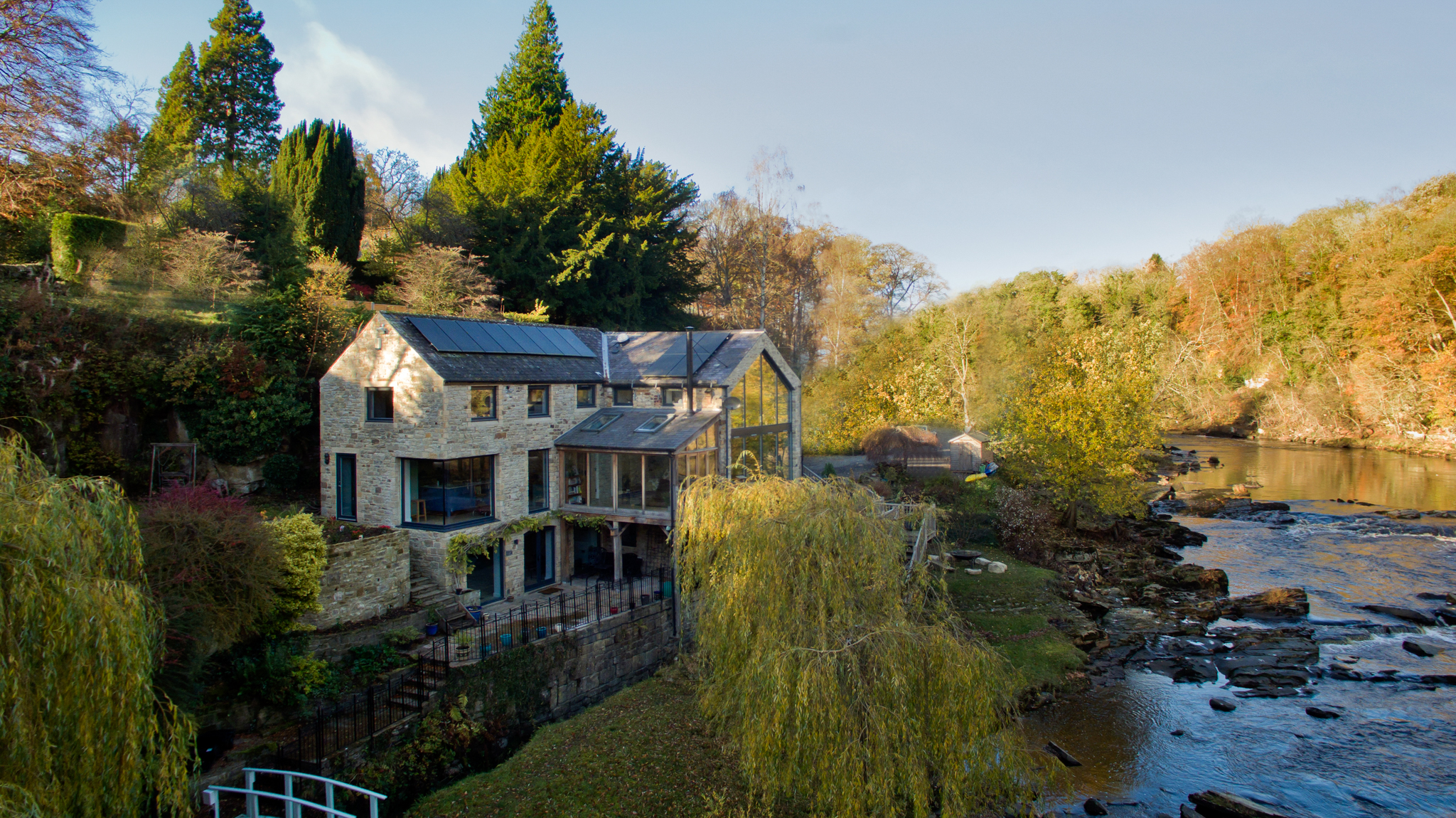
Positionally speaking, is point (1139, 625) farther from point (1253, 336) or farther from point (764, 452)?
point (1253, 336)

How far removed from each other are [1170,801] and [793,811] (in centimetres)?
732

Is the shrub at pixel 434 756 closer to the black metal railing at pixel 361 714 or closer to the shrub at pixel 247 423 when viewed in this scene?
the black metal railing at pixel 361 714

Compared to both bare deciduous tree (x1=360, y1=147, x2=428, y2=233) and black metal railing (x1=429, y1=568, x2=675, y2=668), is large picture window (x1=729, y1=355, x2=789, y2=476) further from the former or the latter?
bare deciduous tree (x1=360, y1=147, x2=428, y2=233)

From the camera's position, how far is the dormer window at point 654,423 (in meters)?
20.4

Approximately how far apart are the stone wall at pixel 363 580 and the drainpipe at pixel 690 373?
8.27 meters

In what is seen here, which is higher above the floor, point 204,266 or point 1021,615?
point 204,266

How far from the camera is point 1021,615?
20109mm

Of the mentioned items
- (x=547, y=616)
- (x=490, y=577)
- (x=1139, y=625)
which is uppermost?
(x=490, y=577)

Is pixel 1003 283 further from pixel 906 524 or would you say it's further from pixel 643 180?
pixel 906 524

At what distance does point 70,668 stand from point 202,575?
5.89 metres

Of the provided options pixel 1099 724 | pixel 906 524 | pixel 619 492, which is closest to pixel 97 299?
pixel 619 492

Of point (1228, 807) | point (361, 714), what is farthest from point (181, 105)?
point (1228, 807)

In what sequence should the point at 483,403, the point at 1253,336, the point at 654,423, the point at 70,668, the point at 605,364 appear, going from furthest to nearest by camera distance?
1. the point at 1253,336
2. the point at 605,364
3. the point at 654,423
4. the point at 483,403
5. the point at 70,668

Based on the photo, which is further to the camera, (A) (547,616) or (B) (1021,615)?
(B) (1021,615)
